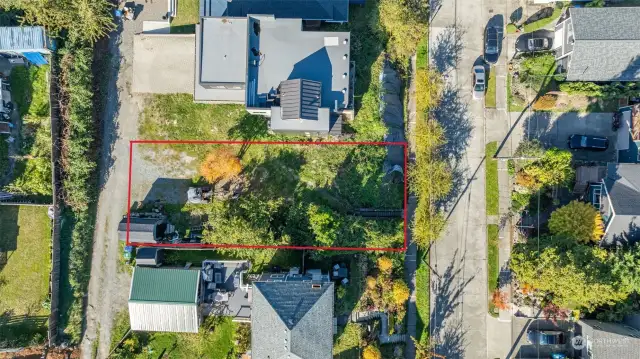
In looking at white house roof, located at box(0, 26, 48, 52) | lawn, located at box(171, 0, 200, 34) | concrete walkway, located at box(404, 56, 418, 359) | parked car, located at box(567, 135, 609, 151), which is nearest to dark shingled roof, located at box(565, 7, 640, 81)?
parked car, located at box(567, 135, 609, 151)

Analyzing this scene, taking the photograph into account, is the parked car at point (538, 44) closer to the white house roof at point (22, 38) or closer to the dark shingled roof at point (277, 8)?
the dark shingled roof at point (277, 8)

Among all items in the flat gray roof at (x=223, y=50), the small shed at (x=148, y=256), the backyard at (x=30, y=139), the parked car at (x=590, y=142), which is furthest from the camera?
the backyard at (x=30, y=139)

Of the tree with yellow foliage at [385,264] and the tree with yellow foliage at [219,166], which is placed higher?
the tree with yellow foliage at [219,166]

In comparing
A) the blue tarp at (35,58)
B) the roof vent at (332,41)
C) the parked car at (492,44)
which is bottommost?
the blue tarp at (35,58)

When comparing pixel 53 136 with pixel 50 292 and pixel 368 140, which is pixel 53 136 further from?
pixel 368 140

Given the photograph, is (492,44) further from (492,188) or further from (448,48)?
(492,188)

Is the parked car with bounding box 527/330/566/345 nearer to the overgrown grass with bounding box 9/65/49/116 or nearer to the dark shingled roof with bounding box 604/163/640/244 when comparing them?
the dark shingled roof with bounding box 604/163/640/244

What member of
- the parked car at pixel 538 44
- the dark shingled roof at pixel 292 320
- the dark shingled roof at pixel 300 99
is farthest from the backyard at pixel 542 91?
the dark shingled roof at pixel 292 320
